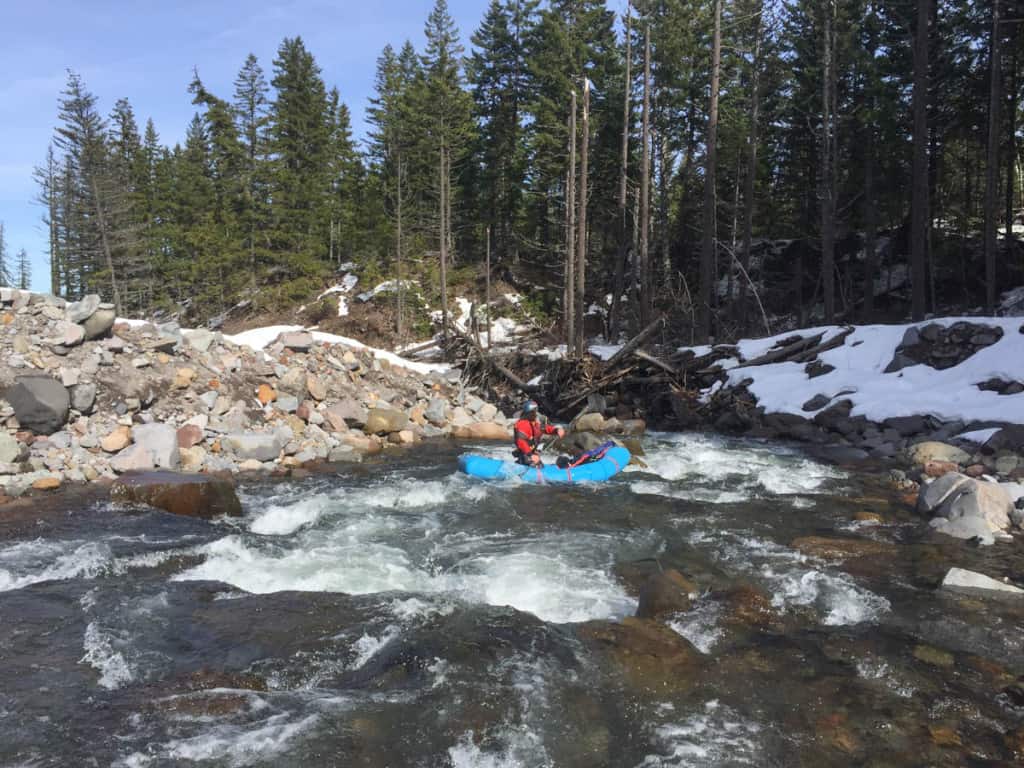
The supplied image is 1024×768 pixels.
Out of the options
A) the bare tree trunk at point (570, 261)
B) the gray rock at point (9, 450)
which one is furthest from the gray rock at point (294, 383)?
the bare tree trunk at point (570, 261)

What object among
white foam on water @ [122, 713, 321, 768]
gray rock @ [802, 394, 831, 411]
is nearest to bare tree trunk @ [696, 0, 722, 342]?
gray rock @ [802, 394, 831, 411]

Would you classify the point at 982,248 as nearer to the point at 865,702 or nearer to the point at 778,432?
the point at 778,432

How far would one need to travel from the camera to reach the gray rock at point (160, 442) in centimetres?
1002

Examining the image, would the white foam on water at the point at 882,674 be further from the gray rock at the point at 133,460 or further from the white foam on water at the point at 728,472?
the gray rock at the point at 133,460

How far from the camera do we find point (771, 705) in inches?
152

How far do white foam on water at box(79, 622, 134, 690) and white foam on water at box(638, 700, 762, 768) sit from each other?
340cm

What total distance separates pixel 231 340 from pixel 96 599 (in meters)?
9.79

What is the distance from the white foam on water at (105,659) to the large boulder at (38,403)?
6416 millimetres

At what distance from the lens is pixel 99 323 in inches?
456

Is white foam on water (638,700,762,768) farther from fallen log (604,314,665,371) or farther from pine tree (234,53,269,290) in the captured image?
pine tree (234,53,269,290)

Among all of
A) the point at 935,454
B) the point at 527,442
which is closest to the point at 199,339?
the point at 527,442

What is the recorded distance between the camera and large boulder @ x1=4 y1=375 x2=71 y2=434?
9727 millimetres

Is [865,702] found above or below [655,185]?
below

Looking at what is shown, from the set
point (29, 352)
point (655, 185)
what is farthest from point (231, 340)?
point (655, 185)
